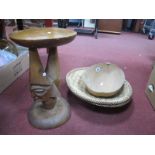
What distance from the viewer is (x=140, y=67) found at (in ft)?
5.81

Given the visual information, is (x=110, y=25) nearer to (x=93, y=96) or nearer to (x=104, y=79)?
(x=104, y=79)

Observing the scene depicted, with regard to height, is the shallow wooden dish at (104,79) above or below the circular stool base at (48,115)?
above

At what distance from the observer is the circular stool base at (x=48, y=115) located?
3.23 ft

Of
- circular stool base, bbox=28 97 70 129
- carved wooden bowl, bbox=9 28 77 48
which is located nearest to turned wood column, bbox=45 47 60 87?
carved wooden bowl, bbox=9 28 77 48

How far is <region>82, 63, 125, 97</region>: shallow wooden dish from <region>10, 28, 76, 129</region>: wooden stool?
0.23m

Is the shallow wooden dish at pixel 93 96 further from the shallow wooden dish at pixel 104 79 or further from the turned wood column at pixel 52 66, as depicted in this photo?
the turned wood column at pixel 52 66

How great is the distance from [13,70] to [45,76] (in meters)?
0.62

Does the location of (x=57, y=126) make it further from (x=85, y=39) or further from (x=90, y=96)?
(x=85, y=39)

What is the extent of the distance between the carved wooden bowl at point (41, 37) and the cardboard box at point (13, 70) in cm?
56

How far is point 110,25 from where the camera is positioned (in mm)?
3162

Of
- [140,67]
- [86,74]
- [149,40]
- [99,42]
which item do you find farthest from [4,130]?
[149,40]

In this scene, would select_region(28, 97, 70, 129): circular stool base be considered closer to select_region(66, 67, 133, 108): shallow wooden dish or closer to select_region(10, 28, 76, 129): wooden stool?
select_region(10, 28, 76, 129): wooden stool

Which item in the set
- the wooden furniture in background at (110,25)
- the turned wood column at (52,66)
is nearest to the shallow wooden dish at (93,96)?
the turned wood column at (52,66)
